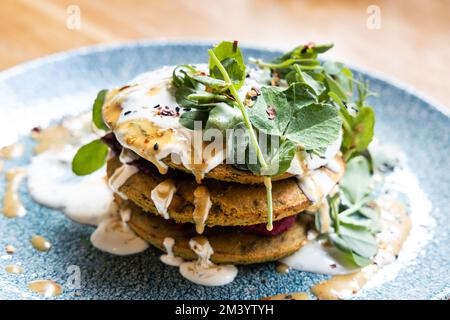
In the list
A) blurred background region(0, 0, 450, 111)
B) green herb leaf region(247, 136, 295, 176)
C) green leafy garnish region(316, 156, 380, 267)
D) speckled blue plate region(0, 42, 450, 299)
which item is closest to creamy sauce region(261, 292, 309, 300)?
speckled blue plate region(0, 42, 450, 299)

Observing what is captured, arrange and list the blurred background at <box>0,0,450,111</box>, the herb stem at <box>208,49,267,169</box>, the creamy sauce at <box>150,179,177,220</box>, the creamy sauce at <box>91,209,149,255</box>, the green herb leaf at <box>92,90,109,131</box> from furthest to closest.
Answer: the blurred background at <box>0,0,450,111</box> < the green herb leaf at <box>92,90,109,131</box> < the creamy sauce at <box>91,209,149,255</box> < the creamy sauce at <box>150,179,177,220</box> < the herb stem at <box>208,49,267,169</box>

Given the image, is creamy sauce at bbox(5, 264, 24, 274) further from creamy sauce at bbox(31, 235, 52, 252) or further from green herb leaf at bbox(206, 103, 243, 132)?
green herb leaf at bbox(206, 103, 243, 132)

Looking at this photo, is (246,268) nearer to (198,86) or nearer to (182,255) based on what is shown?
(182,255)

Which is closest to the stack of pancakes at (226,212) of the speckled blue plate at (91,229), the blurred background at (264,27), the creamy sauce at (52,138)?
the speckled blue plate at (91,229)

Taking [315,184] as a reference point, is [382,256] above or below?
below

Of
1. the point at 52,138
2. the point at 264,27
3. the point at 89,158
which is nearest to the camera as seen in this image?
the point at 89,158

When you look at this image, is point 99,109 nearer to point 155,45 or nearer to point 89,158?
point 89,158

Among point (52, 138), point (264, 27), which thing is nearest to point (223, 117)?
point (52, 138)

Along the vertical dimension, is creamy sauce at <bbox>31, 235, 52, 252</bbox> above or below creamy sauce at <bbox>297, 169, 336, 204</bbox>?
below
